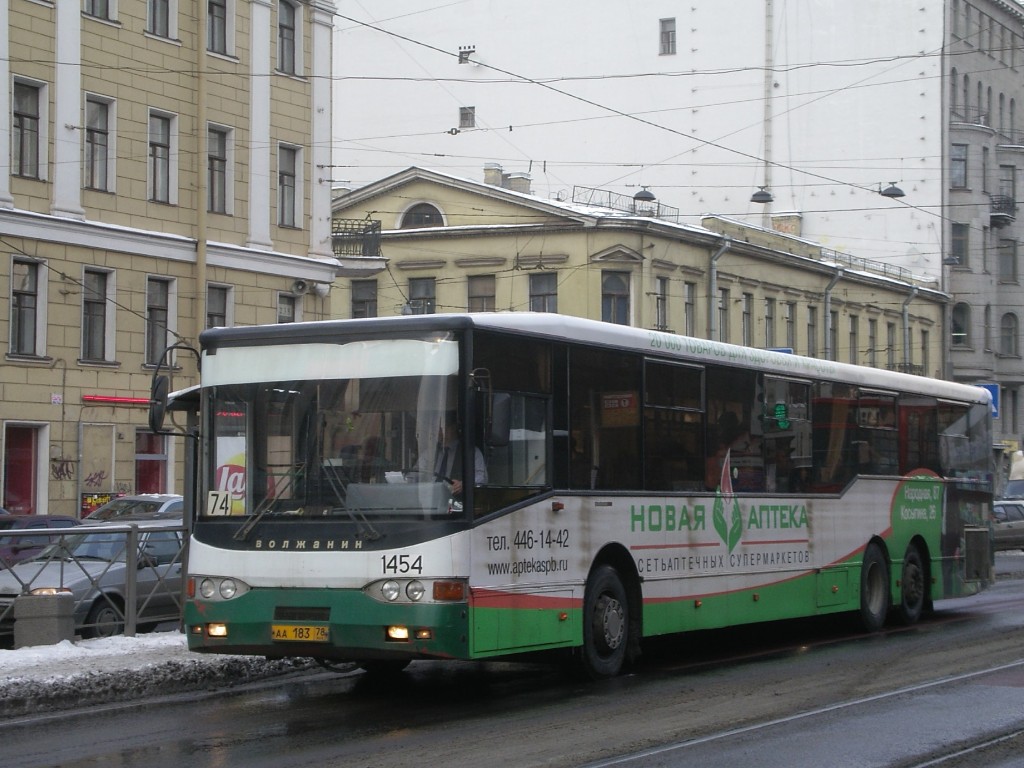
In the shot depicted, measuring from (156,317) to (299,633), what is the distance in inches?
907

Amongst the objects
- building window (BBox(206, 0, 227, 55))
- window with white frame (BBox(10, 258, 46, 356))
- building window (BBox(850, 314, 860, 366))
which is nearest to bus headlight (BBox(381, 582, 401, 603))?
window with white frame (BBox(10, 258, 46, 356))

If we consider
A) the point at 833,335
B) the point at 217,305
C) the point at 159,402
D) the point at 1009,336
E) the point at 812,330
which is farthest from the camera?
the point at 1009,336

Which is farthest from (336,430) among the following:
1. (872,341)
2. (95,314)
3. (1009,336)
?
(1009,336)

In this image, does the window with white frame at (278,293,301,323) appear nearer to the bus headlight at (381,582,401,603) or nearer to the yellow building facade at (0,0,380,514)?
the yellow building facade at (0,0,380,514)

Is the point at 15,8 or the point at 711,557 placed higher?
the point at 15,8

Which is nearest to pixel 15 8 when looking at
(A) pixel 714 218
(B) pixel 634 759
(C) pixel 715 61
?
(B) pixel 634 759

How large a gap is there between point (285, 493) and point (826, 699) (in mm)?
4270

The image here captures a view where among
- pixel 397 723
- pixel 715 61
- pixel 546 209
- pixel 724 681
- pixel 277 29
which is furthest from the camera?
pixel 715 61

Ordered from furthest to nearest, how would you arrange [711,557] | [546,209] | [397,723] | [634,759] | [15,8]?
[546,209], [15,8], [711,557], [397,723], [634,759]

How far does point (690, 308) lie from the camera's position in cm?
5178

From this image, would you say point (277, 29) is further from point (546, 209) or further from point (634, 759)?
point (634, 759)

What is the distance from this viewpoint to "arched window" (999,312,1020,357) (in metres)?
67.8

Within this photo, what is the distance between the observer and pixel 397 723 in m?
10.8

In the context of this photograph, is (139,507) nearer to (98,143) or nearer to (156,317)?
(156,317)
